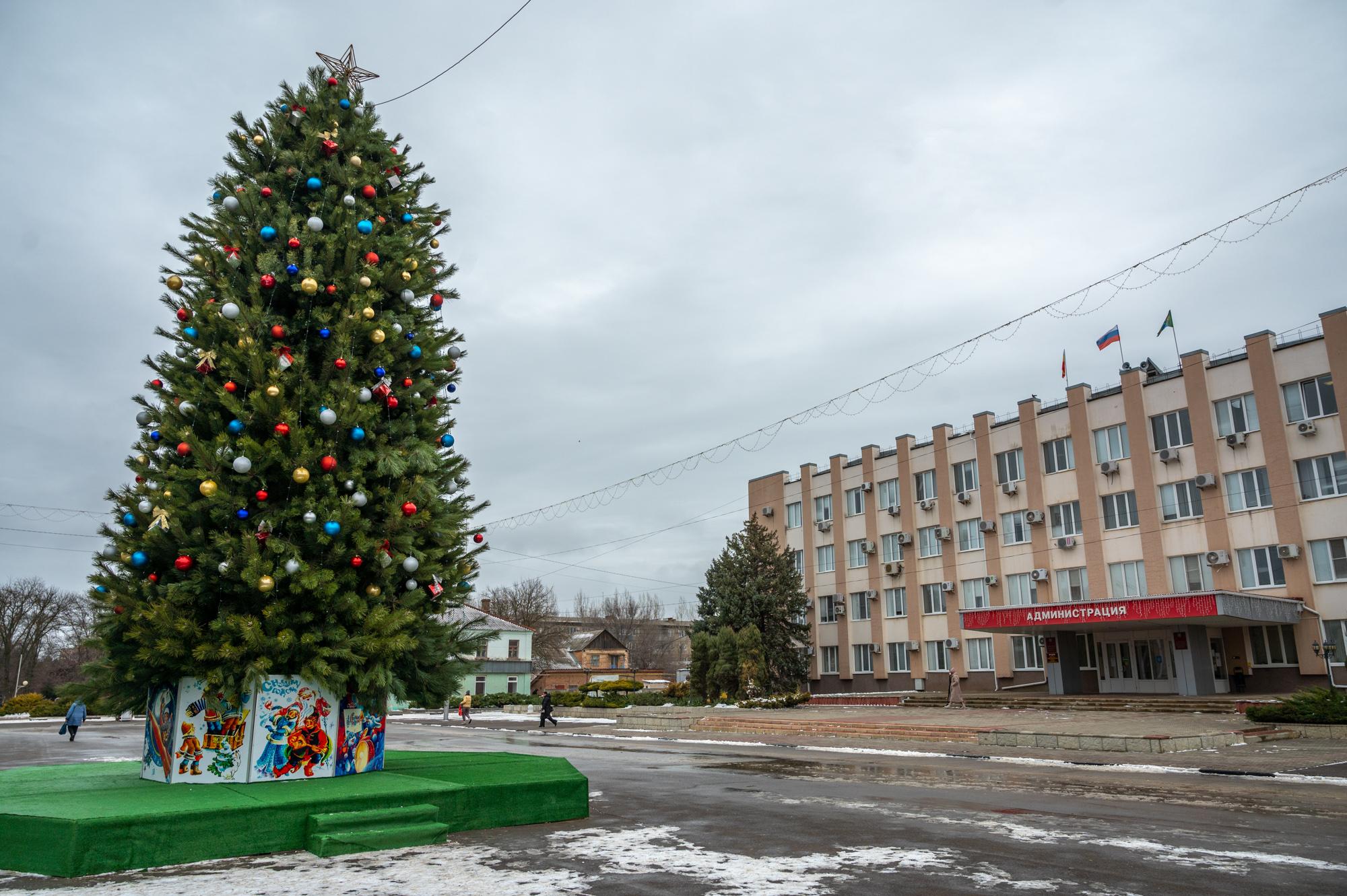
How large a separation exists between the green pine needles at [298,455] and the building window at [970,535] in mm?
34310

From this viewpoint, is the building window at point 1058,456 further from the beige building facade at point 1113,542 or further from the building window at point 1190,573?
the building window at point 1190,573

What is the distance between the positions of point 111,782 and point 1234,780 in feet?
49.2

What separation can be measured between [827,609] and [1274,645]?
68.5 feet

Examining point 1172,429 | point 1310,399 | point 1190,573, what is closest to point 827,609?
point 1190,573

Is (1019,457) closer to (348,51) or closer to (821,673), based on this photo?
(821,673)

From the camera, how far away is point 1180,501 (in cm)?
3259

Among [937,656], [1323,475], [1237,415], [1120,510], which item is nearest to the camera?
[1323,475]

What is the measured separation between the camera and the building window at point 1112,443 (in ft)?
114

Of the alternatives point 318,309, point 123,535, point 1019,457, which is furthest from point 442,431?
point 1019,457

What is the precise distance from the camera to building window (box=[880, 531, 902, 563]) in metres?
42.9

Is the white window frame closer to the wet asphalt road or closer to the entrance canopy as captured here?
the entrance canopy

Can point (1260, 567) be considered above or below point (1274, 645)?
above

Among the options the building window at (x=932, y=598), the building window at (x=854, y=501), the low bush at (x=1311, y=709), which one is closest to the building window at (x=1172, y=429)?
the building window at (x=932, y=598)

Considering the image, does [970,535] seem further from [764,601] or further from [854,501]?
[764,601]
